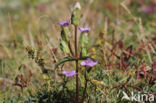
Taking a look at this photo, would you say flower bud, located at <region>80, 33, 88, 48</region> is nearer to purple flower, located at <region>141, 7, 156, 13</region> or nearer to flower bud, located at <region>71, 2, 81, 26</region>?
flower bud, located at <region>71, 2, 81, 26</region>

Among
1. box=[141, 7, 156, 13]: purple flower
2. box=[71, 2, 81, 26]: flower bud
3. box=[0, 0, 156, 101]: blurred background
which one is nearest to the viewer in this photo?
box=[71, 2, 81, 26]: flower bud

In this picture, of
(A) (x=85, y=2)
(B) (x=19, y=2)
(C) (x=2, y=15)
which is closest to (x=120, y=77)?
(A) (x=85, y=2)

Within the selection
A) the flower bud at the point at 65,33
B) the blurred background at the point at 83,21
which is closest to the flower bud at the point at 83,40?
the flower bud at the point at 65,33

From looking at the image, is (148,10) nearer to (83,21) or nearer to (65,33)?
(83,21)

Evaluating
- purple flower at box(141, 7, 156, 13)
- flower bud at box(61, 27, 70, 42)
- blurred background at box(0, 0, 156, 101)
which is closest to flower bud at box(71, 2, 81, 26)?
flower bud at box(61, 27, 70, 42)

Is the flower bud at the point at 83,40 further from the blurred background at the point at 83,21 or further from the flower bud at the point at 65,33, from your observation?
the blurred background at the point at 83,21

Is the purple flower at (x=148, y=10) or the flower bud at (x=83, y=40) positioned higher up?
the purple flower at (x=148, y=10)

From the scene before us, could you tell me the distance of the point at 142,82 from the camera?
122cm

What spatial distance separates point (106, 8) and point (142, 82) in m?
2.35

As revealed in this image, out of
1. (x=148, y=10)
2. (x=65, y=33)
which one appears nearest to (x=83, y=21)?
(x=148, y=10)

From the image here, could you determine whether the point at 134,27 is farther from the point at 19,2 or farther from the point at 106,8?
the point at 19,2

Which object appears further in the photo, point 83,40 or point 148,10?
point 148,10

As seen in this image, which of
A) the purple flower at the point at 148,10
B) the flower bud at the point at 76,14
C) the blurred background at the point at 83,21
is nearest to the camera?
the flower bud at the point at 76,14

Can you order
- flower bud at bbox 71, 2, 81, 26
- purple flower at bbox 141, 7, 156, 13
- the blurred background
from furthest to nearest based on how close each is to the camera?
purple flower at bbox 141, 7, 156, 13
the blurred background
flower bud at bbox 71, 2, 81, 26
